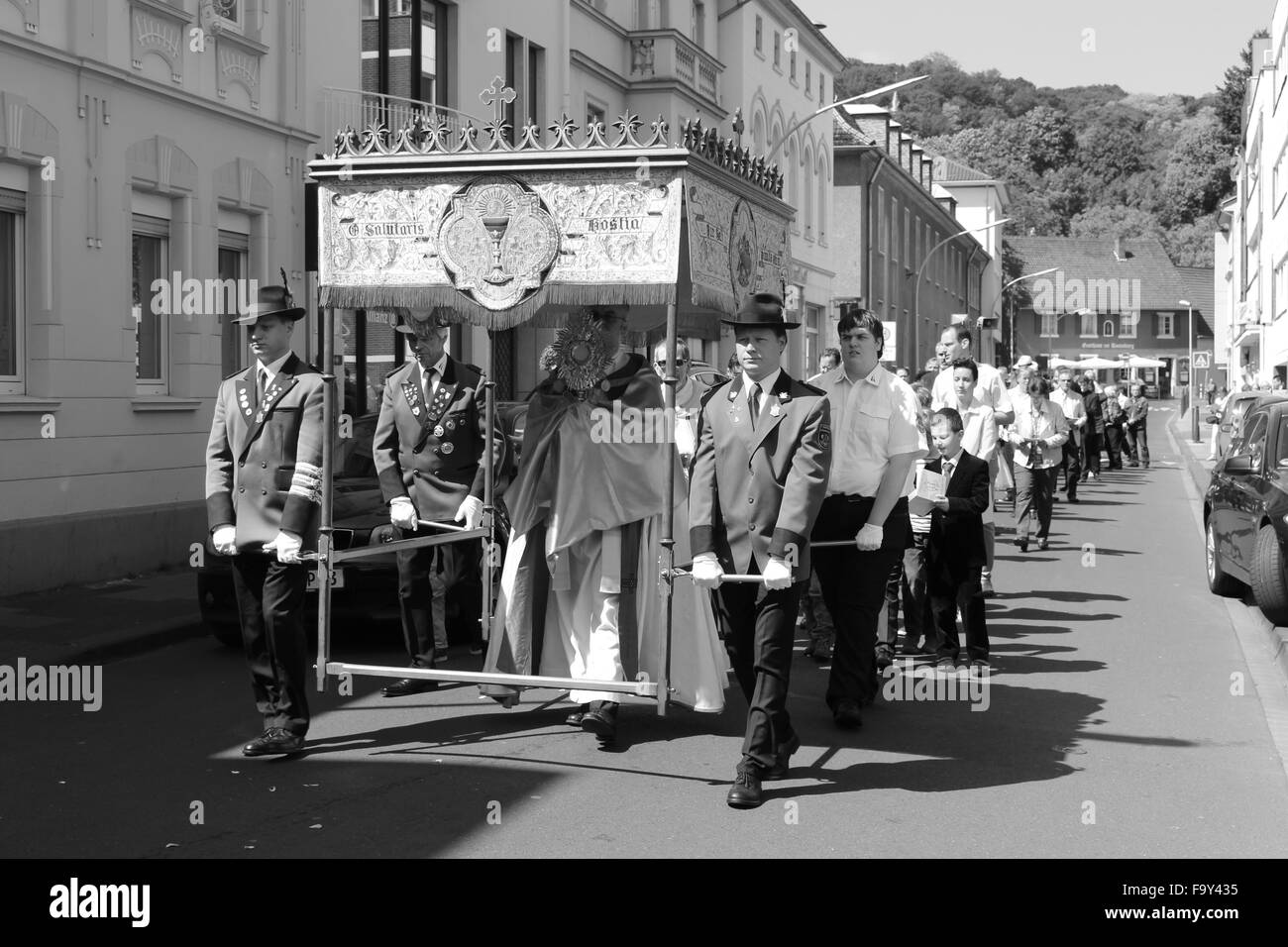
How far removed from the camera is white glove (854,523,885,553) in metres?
7.34

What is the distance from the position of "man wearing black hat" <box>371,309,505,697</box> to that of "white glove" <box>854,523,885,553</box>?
2.36 m

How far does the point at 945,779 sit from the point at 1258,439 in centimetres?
717

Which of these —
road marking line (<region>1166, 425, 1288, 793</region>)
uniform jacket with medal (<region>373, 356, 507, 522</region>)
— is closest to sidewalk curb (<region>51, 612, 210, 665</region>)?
uniform jacket with medal (<region>373, 356, 507, 522</region>)

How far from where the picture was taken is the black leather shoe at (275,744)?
23.2 ft

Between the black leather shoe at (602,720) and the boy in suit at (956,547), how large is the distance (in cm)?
293

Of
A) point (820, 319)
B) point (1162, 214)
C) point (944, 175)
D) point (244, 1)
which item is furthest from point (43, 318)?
point (1162, 214)

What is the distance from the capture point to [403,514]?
8.06m

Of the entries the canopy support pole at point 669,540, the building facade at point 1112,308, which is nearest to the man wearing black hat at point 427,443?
the canopy support pole at point 669,540

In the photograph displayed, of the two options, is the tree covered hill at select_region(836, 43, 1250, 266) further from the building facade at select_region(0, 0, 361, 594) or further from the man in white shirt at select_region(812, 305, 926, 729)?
the man in white shirt at select_region(812, 305, 926, 729)

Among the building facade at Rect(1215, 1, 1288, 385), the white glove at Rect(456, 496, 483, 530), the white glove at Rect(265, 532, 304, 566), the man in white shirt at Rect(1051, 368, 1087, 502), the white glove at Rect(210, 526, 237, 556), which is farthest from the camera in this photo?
the building facade at Rect(1215, 1, 1288, 385)

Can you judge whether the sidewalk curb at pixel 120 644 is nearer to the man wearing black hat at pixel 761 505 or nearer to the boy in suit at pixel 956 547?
the man wearing black hat at pixel 761 505

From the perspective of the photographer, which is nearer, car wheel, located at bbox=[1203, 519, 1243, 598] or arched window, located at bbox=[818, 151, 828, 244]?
car wheel, located at bbox=[1203, 519, 1243, 598]

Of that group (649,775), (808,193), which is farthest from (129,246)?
(808,193)

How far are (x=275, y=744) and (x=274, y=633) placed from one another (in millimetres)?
500
